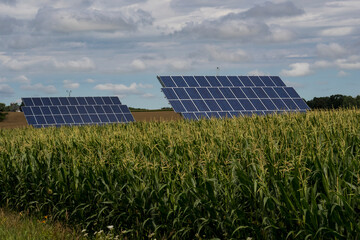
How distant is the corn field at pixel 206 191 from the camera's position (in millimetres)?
5910

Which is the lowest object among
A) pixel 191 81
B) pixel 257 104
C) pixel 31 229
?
pixel 191 81

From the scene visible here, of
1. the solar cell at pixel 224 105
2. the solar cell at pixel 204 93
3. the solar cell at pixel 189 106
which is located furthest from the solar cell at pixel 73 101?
the solar cell at pixel 224 105

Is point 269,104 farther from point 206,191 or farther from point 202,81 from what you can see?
point 206,191

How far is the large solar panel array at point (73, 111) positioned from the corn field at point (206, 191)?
2254 centimetres

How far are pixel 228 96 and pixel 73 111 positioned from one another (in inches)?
631

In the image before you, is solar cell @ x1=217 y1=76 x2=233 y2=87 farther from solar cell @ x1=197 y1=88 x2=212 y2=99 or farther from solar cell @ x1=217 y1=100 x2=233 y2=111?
solar cell @ x1=217 y1=100 x2=233 y2=111

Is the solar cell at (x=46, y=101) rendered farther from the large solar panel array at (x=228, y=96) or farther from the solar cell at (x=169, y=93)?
A: the solar cell at (x=169, y=93)

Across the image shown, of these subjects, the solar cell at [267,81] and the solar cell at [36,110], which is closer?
the solar cell at [267,81]

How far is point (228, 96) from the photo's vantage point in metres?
27.8

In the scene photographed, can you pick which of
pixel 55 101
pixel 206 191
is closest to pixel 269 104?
pixel 206 191

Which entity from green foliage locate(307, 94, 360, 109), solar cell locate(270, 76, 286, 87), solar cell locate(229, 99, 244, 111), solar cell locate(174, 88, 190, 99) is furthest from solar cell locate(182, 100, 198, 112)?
green foliage locate(307, 94, 360, 109)

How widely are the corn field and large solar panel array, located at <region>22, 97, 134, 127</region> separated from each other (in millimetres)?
22543

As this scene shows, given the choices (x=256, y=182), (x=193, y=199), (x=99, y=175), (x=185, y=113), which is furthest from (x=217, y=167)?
(x=185, y=113)

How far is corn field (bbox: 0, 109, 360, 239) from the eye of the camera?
591cm
